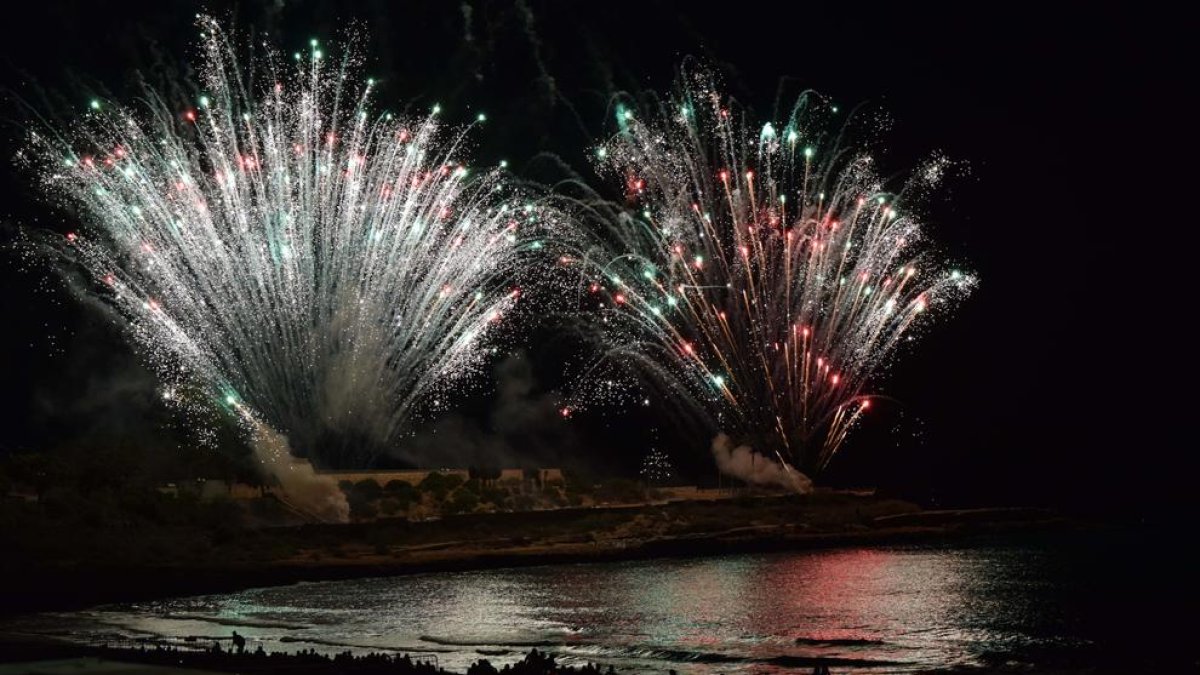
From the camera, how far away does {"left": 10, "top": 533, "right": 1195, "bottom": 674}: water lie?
34031mm

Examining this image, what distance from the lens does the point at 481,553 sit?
6425 centimetres

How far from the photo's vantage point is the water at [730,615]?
34.0 m

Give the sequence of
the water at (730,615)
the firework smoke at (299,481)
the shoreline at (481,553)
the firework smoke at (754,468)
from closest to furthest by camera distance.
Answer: the water at (730,615) < the shoreline at (481,553) < the firework smoke at (299,481) < the firework smoke at (754,468)

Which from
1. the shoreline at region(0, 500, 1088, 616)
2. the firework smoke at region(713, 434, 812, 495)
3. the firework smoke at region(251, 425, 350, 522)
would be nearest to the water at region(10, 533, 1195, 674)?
the shoreline at region(0, 500, 1088, 616)

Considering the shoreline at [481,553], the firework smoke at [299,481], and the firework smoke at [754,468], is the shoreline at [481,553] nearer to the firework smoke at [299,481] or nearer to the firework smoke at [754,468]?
the firework smoke at [299,481]

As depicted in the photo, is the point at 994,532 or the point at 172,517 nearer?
the point at 172,517

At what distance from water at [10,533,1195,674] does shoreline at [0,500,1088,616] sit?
5.00 ft

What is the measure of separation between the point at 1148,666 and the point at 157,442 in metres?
47.8

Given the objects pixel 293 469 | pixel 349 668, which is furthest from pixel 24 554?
pixel 349 668

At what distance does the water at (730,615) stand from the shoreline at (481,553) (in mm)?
1525

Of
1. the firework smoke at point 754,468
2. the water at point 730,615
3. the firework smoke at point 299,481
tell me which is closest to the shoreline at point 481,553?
the firework smoke at point 299,481

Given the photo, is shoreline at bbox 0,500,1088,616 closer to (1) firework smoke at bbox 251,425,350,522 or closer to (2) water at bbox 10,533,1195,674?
(1) firework smoke at bbox 251,425,350,522

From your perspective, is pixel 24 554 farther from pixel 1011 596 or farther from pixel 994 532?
pixel 994 532

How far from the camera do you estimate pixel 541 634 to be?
38500 mm
